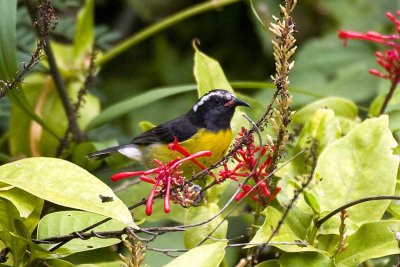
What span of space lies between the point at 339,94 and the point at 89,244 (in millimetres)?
2554

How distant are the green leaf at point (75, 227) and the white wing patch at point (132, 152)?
92cm

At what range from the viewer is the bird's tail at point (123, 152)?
2422 mm

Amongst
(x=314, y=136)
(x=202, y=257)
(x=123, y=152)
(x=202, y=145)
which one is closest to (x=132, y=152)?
(x=123, y=152)

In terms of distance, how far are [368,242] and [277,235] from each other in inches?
7.5

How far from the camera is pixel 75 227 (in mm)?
1658

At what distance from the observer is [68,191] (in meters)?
1.50

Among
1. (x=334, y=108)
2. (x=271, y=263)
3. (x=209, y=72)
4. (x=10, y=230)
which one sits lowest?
(x=271, y=263)

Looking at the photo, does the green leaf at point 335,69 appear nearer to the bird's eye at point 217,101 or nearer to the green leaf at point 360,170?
the bird's eye at point 217,101

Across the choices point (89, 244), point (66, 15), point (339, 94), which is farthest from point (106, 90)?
point (89, 244)

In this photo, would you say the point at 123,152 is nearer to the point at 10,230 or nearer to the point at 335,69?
the point at 10,230

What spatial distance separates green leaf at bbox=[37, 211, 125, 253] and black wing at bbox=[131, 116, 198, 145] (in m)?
1.00

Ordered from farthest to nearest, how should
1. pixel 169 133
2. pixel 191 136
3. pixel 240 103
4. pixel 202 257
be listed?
1. pixel 191 136
2. pixel 169 133
3. pixel 240 103
4. pixel 202 257

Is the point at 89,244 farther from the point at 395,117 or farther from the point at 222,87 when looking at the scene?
the point at 395,117

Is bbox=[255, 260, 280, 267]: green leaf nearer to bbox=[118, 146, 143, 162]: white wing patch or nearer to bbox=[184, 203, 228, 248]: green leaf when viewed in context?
bbox=[184, 203, 228, 248]: green leaf
